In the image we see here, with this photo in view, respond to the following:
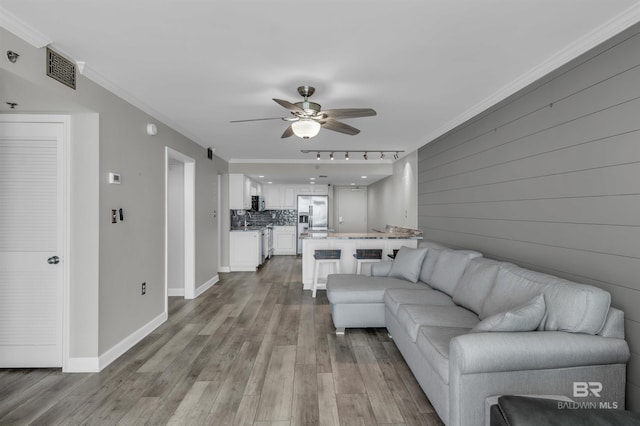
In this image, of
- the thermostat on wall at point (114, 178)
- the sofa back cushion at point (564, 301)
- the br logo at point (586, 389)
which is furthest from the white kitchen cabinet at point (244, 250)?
the br logo at point (586, 389)

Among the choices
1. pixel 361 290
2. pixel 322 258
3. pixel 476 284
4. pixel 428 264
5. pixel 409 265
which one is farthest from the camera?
pixel 322 258

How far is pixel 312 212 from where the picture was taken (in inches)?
388

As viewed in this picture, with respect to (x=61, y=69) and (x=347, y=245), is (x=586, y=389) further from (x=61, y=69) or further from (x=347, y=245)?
(x=61, y=69)

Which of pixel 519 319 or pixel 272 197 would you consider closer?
pixel 519 319

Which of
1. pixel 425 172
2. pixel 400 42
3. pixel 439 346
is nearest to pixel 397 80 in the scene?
pixel 400 42

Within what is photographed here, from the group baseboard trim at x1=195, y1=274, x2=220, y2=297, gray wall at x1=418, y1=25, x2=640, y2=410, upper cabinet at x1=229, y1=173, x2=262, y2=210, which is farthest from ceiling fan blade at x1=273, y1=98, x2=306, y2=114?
upper cabinet at x1=229, y1=173, x2=262, y2=210

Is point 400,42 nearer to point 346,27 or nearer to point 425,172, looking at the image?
point 346,27

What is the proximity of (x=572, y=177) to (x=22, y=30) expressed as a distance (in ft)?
12.8

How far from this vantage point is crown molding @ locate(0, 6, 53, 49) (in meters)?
1.93

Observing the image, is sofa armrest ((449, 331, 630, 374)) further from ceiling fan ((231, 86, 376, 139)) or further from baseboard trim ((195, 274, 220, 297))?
baseboard trim ((195, 274, 220, 297))

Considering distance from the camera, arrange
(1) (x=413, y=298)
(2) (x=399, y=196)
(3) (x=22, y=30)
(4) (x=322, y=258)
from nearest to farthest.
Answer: (3) (x=22, y=30), (1) (x=413, y=298), (4) (x=322, y=258), (2) (x=399, y=196)

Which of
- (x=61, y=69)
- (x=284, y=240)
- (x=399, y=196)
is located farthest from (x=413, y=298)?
(x=284, y=240)

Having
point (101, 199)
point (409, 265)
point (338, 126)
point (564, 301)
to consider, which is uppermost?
point (338, 126)

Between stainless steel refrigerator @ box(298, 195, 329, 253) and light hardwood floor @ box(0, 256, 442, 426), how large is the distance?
601 centimetres
